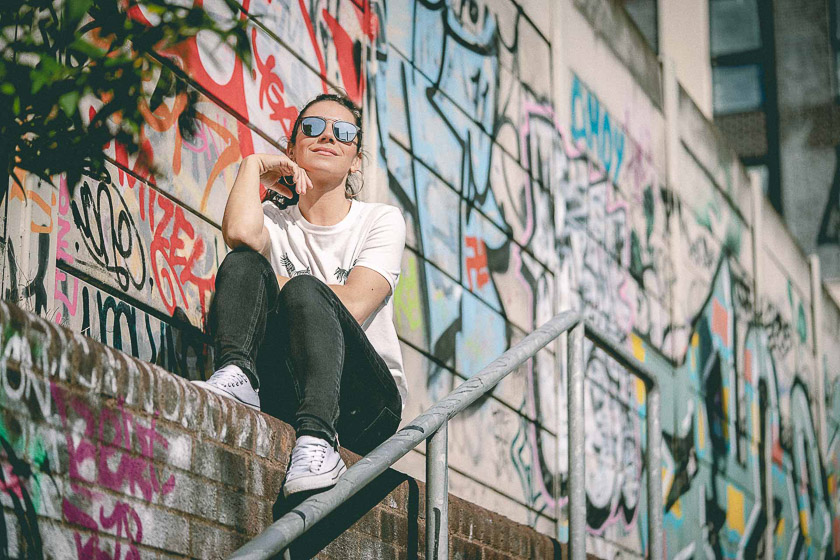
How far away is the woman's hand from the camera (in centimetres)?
416

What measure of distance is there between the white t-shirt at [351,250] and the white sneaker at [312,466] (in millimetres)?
883

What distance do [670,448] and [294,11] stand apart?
5.46m

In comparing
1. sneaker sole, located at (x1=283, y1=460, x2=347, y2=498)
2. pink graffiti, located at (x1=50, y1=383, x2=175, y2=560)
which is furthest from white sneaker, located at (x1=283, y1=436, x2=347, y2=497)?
pink graffiti, located at (x1=50, y1=383, x2=175, y2=560)

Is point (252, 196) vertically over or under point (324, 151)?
under

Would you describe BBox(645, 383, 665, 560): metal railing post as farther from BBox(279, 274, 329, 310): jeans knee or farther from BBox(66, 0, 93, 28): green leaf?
BBox(66, 0, 93, 28): green leaf

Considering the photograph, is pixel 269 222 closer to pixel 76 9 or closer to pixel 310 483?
pixel 310 483

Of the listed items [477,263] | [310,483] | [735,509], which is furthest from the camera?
[735,509]

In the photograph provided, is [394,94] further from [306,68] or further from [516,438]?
[516,438]

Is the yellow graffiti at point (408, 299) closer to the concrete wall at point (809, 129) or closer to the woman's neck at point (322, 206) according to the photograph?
the woman's neck at point (322, 206)

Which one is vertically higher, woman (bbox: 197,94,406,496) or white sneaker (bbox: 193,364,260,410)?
woman (bbox: 197,94,406,496)

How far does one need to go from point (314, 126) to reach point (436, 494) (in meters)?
1.34

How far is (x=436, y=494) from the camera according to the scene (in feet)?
11.7

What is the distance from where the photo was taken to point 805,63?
17219 millimetres

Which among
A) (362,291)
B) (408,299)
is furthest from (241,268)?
(408,299)
